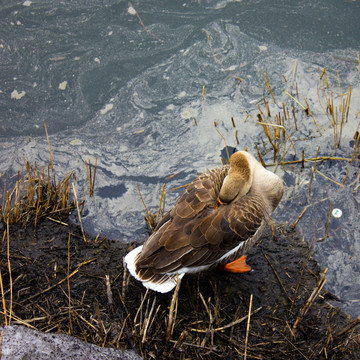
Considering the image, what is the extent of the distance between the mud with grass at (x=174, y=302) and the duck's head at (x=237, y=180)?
793mm

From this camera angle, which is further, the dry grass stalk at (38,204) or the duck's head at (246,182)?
the dry grass stalk at (38,204)

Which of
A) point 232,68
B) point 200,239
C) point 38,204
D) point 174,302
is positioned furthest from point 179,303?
point 232,68

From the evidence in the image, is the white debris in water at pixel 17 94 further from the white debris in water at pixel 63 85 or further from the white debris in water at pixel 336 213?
the white debris in water at pixel 336 213

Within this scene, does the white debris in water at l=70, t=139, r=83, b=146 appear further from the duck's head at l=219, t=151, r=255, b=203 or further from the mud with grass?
the duck's head at l=219, t=151, r=255, b=203

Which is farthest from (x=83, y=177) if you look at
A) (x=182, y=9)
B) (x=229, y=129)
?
(x=182, y=9)

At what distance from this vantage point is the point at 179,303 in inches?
132

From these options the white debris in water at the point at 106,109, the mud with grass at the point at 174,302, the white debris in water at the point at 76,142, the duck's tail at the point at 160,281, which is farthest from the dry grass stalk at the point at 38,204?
the white debris in water at the point at 106,109

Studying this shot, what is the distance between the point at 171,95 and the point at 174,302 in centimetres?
348

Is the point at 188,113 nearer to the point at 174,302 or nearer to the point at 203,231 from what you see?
the point at 203,231

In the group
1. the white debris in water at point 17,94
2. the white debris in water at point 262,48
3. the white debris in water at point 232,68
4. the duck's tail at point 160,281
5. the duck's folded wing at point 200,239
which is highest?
the white debris in water at point 262,48

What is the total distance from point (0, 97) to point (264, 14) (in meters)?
4.29

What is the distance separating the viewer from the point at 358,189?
4.39 m

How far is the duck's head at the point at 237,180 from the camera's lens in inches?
124

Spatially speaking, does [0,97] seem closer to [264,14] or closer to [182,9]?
[182,9]
